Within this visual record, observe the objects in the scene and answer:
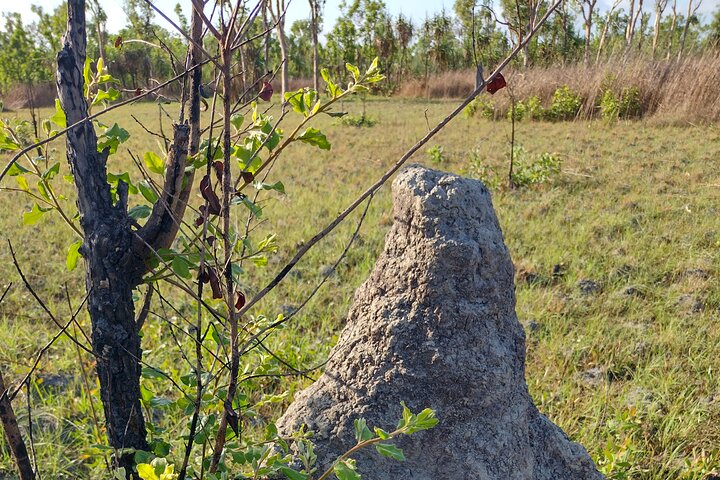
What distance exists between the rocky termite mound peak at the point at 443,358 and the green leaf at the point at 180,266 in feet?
1.80

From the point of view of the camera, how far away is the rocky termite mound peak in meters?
1.41

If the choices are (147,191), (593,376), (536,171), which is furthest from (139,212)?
(536,171)

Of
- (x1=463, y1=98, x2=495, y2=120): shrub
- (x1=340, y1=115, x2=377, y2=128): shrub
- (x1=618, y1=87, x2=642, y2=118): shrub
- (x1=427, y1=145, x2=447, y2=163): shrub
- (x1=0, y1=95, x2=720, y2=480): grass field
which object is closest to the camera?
(x1=0, y1=95, x2=720, y2=480): grass field

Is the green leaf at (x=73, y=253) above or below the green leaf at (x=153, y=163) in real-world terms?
below

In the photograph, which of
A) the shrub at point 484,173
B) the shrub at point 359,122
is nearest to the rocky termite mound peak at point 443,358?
the shrub at point 484,173

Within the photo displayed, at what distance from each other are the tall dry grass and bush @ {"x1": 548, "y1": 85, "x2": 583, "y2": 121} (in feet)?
0.47

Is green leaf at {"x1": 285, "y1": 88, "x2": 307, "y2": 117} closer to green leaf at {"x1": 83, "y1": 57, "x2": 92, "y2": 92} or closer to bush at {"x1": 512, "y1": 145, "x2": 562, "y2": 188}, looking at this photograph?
green leaf at {"x1": 83, "y1": 57, "x2": 92, "y2": 92}

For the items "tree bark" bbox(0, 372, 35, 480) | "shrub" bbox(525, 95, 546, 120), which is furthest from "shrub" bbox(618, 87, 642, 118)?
"tree bark" bbox(0, 372, 35, 480)

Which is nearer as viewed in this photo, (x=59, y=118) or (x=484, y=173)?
(x=59, y=118)

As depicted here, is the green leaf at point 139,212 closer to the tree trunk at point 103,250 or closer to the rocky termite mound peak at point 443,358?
the tree trunk at point 103,250

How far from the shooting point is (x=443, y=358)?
1405 mm

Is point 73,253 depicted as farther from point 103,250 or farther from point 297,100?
point 297,100

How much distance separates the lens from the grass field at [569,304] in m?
2.26

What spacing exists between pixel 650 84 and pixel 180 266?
34.1ft
